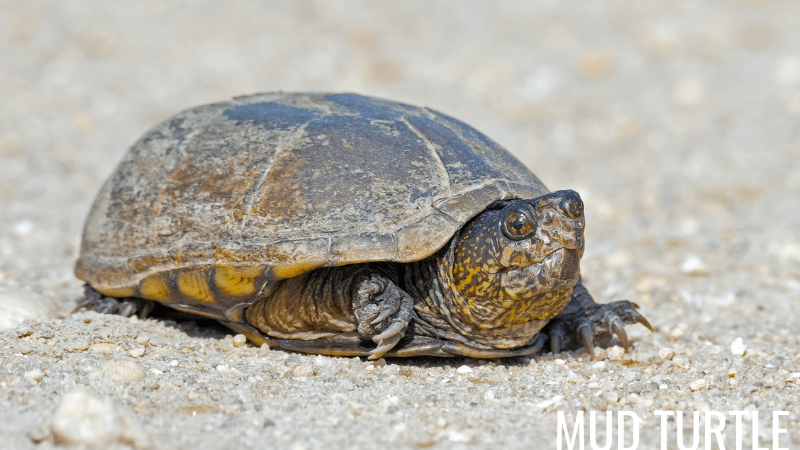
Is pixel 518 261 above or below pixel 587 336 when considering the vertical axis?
above

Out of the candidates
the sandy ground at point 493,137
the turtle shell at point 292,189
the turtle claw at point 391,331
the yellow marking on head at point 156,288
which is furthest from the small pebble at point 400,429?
the yellow marking on head at point 156,288

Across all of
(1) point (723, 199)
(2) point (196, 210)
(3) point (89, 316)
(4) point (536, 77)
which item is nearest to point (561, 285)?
(2) point (196, 210)

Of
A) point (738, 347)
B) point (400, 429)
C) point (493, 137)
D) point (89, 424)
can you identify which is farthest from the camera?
point (493, 137)

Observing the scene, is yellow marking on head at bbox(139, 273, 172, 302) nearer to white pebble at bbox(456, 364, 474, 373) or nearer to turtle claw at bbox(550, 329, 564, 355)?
white pebble at bbox(456, 364, 474, 373)

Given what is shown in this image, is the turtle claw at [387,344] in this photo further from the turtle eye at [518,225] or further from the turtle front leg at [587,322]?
the turtle front leg at [587,322]

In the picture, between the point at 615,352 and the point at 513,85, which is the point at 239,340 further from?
the point at 513,85

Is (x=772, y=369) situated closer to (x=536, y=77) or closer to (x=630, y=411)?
(x=630, y=411)

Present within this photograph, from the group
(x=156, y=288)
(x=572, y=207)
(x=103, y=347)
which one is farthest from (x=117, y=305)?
(x=572, y=207)
